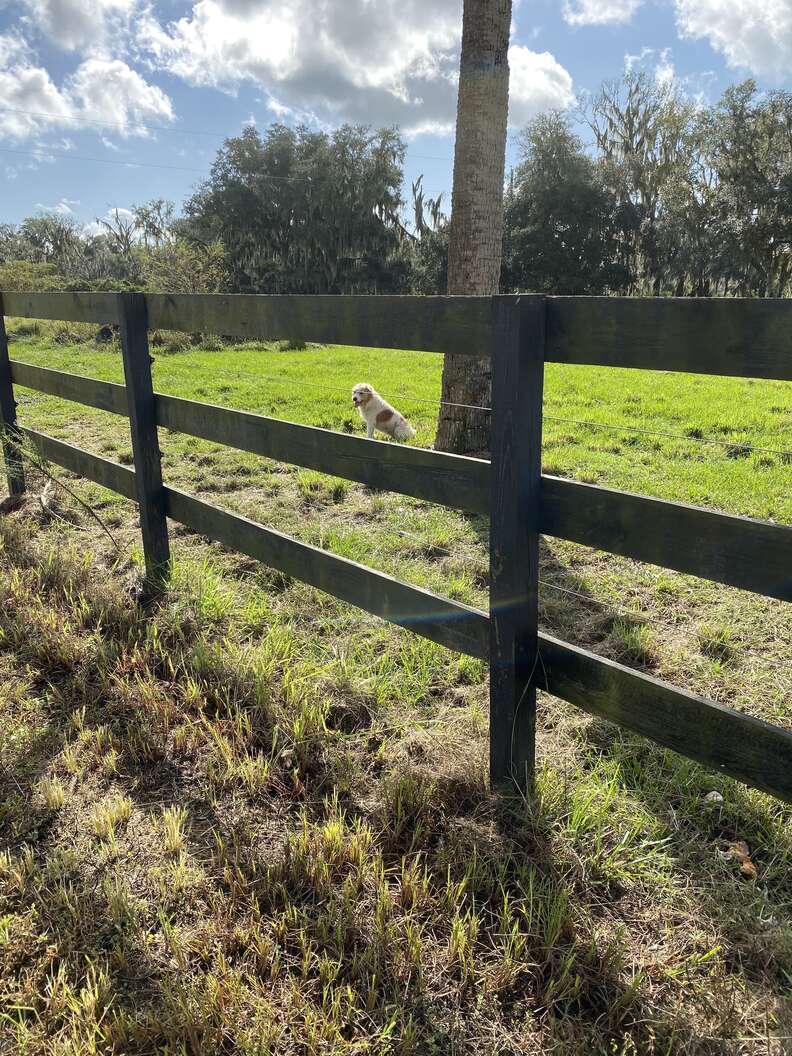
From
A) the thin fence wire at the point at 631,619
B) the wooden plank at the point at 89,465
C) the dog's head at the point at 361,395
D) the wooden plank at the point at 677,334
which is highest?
the wooden plank at the point at 677,334

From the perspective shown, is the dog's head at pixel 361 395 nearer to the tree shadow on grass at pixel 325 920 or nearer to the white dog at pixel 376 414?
the white dog at pixel 376 414

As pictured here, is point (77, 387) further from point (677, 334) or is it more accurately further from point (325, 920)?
point (677, 334)

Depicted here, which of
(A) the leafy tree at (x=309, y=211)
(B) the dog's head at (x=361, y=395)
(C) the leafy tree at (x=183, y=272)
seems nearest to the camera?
(B) the dog's head at (x=361, y=395)

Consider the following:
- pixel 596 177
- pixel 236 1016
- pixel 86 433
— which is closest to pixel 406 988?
pixel 236 1016

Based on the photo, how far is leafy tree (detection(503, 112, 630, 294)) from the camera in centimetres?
3525

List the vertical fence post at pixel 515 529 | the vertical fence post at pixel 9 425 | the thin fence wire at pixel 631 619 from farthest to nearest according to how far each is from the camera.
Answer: the vertical fence post at pixel 9 425 → the thin fence wire at pixel 631 619 → the vertical fence post at pixel 515 529

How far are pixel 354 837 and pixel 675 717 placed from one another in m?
0.98

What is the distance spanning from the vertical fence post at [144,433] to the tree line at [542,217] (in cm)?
2026

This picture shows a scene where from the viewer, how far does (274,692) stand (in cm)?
292

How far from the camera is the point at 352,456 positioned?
2828 millimetres

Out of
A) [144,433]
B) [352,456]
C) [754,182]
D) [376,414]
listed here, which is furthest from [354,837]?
[754,182]

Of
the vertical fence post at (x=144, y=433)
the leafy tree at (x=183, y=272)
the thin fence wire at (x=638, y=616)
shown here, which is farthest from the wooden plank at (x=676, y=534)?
the leafy tree at (x=183, y=272)

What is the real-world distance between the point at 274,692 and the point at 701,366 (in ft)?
6.51

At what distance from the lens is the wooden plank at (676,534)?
1726 millimetres
